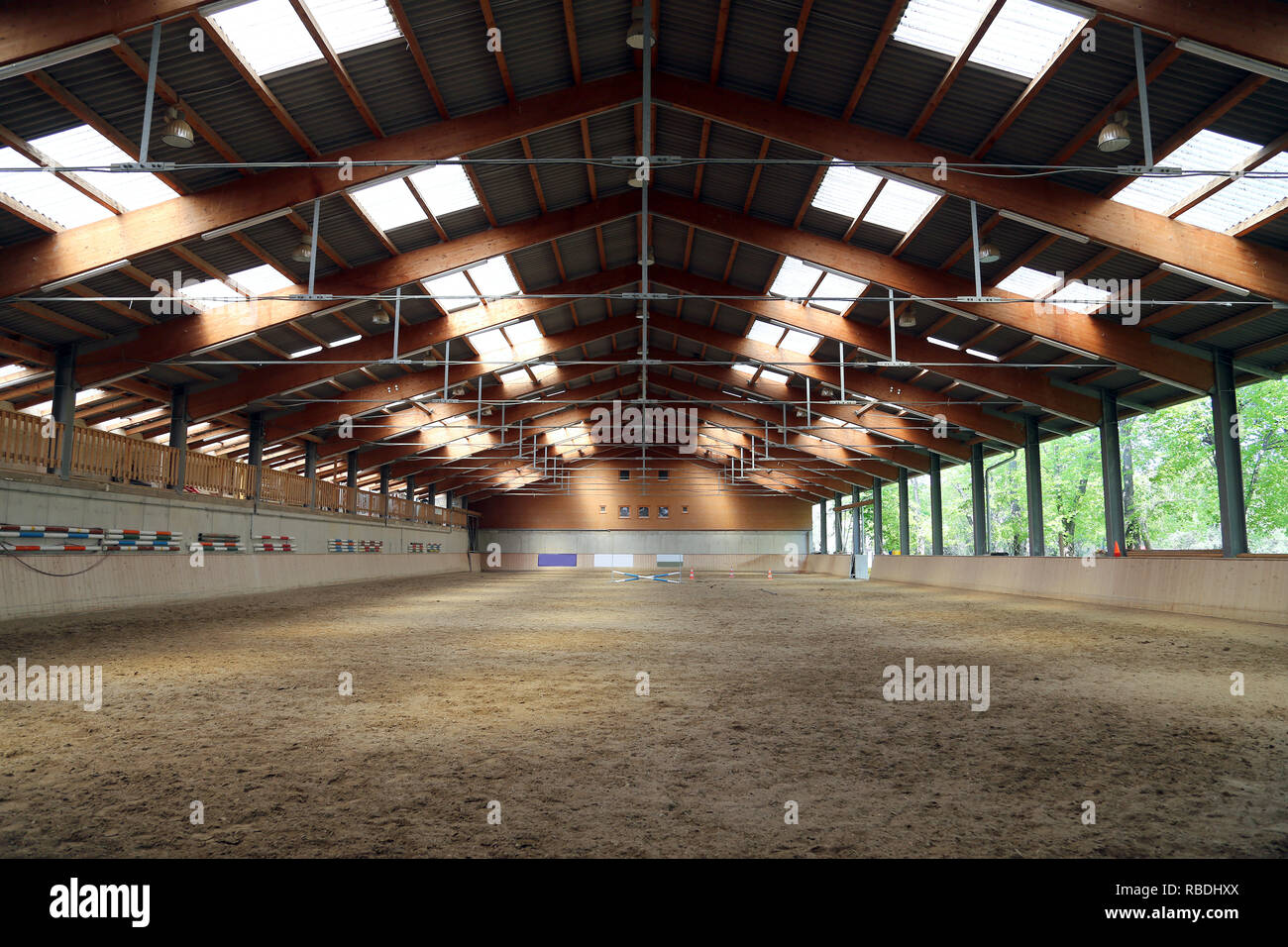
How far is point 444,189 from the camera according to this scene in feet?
54.4

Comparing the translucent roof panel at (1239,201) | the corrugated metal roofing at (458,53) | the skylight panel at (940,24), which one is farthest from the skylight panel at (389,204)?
the translucent roof panel at (1239,201)

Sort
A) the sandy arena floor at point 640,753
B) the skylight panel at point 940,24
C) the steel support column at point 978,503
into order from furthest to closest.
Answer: the steel support column at point 978,503
the skylight panel at point 940,24
the sandy arena floor at point 640,753

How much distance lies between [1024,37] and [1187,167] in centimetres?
372

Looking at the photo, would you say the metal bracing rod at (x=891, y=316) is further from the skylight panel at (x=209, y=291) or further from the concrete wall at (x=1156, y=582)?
the skylight panel at (x=209, y=291)

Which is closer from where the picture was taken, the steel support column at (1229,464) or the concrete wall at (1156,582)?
the concrete wall at (1156,582)


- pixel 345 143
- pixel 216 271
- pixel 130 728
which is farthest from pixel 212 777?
pixel 216 271

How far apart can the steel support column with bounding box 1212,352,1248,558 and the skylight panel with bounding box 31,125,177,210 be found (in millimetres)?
21736

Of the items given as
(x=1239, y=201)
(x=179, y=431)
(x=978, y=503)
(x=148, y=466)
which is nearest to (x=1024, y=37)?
(x=1239, y=201)

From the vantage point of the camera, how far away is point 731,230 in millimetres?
18500

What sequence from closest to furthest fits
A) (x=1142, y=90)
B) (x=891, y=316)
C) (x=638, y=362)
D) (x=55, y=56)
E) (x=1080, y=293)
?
1. (x=55, y=56)
2. (x=1142, y=90)
3. (x=1080, y=293)
4. (x=891, y=316)
5. (x=638, y=362)

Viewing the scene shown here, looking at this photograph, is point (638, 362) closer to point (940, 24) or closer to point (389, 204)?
point (389, 204)

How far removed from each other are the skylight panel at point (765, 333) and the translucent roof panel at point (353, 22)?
15.2 metres

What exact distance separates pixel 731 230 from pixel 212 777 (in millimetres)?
16828

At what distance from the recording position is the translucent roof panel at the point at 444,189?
15.9 m
